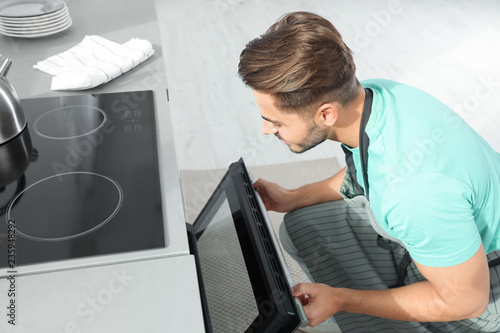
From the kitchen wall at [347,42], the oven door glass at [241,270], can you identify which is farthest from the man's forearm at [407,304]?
the kitchen wall at [347,42]

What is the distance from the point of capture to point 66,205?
1021 millimetres

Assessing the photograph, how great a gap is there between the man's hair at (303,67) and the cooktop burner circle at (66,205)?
421 mm

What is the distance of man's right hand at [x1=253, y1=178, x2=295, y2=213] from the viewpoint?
64.4 inches

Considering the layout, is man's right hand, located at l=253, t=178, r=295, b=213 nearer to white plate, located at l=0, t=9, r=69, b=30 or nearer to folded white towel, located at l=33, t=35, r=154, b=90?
folded white towel, located at l=33, t=35, r=154, b=90

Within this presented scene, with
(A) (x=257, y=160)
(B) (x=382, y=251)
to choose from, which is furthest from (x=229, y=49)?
(B) (x=382, y=251)

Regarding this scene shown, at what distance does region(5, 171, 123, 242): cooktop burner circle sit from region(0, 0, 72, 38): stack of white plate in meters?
0.72

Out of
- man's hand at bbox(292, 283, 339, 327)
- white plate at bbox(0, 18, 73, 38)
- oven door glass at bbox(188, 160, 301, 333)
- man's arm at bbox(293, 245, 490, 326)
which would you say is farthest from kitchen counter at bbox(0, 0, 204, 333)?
white plate at bbox(0, 18, 73, 38)

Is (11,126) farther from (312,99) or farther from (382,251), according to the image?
(382,251)

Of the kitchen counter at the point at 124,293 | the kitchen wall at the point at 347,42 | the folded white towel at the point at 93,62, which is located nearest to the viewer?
the kitchen counter at the point at 124,293

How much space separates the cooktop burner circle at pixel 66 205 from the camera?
96 cm

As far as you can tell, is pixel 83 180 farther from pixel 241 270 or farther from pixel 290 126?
pixel 290 126

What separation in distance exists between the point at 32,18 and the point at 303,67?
900mm

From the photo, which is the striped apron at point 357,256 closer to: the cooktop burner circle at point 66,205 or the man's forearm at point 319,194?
the man's forearm at point 319,194

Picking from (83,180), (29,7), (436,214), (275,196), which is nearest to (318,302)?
(436,214)
